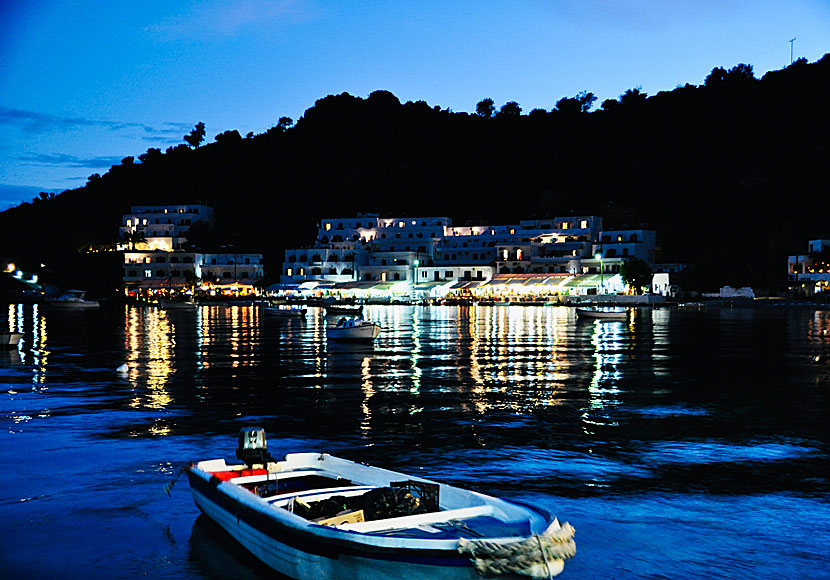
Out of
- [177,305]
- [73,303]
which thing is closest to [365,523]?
[177,305]

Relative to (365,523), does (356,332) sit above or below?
above

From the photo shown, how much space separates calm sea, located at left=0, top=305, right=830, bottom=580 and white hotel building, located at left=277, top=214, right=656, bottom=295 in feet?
274

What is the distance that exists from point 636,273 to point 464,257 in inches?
1106

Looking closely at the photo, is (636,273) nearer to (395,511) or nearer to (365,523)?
(395,511)

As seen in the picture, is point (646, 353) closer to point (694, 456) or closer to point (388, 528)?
point (694, 456)

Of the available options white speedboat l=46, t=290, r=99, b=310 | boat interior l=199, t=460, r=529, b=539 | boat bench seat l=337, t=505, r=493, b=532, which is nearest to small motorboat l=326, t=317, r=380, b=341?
boat interior l=199, t=460, r=529, b=539

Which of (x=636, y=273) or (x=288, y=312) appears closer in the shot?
(x=288, y=312)

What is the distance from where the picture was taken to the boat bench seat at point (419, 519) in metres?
7.61

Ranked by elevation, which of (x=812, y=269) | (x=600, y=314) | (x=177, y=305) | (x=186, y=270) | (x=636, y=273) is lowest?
(x=600, y=314)

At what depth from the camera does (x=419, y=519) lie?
25.3 feet

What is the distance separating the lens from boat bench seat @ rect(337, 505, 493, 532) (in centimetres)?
A: 761

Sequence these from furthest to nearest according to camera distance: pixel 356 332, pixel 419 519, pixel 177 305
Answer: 1. pixel 177 305
2. pixel 356 332
3. pixel 419 519

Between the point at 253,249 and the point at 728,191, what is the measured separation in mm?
88127

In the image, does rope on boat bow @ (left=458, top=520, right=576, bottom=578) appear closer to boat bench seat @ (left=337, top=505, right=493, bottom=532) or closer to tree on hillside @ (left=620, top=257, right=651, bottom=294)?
boat bench seat @ (left=337, top=505, right=493, bottom=532)
